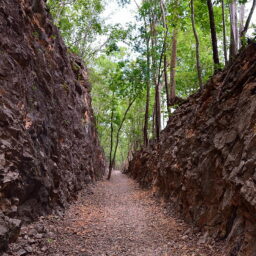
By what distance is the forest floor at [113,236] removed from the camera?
5.25 metres

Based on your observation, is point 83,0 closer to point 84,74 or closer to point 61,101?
point 84,74

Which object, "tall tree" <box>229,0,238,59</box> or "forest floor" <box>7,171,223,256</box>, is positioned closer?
"forest floor" <box>7,171,223,256</box>

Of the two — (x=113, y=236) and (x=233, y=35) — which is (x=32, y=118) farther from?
(x=233, y=35)

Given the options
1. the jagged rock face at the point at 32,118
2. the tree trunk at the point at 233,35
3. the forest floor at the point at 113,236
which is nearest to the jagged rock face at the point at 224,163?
the forest floor at the point at 113,236

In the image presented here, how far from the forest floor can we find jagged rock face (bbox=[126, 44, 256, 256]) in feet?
1.71

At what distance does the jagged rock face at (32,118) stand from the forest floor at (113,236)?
1.94 ft

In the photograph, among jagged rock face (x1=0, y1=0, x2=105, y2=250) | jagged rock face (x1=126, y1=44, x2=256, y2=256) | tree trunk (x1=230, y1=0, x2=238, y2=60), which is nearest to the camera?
jagged rock face (x1=126, y1=44, x2=256, y2=256)

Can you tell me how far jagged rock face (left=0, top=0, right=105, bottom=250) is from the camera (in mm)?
5781

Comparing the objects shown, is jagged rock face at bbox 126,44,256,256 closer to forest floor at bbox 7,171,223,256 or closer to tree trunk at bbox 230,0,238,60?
forest floor at bbox 7,171,223,256

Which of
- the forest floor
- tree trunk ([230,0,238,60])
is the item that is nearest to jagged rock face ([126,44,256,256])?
the forest floor

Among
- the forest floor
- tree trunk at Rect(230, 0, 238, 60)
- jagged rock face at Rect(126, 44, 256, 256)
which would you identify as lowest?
the forest floor

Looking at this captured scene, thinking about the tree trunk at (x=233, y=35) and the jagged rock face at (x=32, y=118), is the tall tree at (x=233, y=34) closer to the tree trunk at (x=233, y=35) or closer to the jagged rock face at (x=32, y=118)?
the tree trunk at (x=233, y=35)

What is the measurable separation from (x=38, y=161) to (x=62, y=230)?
2196 millimetres

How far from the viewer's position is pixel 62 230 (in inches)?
258
